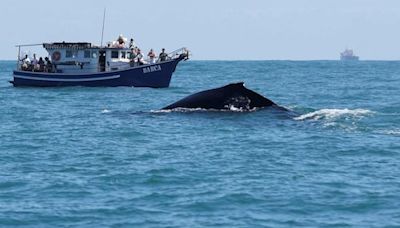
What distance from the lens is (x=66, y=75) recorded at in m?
61.0

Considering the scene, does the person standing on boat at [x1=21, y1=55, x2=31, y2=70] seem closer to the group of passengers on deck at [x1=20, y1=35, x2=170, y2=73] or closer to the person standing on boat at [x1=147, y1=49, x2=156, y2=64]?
the group of passengers on deck at [x1=20, y1=35, x2=170, y2=73]

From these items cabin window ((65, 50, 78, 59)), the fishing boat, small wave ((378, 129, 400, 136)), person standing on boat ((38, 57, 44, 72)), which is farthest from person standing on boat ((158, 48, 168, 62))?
small wave ((378, 129, 400, 136))

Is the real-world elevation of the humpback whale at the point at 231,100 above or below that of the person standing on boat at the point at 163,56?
below

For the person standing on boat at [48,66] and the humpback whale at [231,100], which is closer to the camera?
the humpback whale at [231,100]

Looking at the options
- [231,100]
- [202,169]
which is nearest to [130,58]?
[231,100]

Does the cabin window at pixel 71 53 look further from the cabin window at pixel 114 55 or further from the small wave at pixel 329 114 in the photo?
the small wave at pixel 329 114

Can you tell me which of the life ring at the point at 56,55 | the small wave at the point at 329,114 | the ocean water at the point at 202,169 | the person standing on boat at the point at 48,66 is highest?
the life ring at the point at 56,55

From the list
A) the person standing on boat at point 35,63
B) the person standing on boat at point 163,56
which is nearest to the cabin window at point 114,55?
the person standing on boat at point 163,56

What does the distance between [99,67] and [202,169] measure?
134ft

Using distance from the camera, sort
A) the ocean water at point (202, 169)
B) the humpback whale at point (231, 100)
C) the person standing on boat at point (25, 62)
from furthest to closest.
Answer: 1. the person standing on boat at point (25, 62)
2. the humpback whale at point (231, 100)
3. the ocean water at point (202, 169)

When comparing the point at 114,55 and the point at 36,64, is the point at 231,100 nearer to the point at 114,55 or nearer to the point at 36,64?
the point at 114,55

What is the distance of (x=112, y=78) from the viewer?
60.2 m

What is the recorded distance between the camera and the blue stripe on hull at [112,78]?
60188 millimetres

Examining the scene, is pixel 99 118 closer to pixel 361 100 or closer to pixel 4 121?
pixel 4 121
